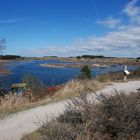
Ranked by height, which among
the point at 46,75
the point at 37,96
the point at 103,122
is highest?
the point at 103,122

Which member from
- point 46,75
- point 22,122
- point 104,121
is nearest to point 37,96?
point 22,122

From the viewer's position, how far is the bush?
25.3 ft

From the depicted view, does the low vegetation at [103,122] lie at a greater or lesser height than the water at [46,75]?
greater

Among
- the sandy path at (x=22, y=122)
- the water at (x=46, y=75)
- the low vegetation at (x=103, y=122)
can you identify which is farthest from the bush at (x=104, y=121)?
the water at (x=46, y=75)

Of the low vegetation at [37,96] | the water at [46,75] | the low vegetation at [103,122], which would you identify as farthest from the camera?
the water at [46,75]

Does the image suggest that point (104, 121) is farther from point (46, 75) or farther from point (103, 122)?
point (46, 75)

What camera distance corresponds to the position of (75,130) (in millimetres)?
7430

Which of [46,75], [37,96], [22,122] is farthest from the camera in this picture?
[46,75]

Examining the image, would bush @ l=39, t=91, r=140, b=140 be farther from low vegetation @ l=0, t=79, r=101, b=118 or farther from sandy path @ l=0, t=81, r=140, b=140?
low vegetation @ l=0, t=79, r=101, b=118

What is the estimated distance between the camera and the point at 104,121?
8.76 metres

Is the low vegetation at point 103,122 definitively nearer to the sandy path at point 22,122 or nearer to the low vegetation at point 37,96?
the sandy path at point 22,122

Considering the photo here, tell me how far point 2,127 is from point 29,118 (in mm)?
1445

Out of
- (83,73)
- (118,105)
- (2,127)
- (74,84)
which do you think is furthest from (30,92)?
(83,73)

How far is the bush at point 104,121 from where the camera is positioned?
25.3 ft
